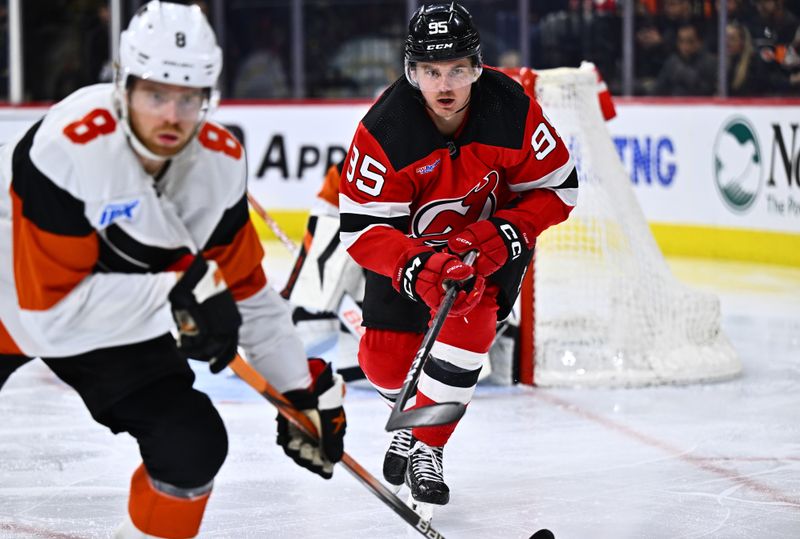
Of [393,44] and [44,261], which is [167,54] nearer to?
[44,261]

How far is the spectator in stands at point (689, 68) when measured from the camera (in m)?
7.00

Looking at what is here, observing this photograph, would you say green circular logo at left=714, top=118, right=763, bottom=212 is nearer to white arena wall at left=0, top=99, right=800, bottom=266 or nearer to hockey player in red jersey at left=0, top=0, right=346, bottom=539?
white arena wall at left=0, top=99, right=800, bottom=266

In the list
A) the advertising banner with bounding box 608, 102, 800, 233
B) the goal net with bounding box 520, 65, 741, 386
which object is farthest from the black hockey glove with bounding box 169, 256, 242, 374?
the advertising banner with bounding box 608, 102, 800, 233

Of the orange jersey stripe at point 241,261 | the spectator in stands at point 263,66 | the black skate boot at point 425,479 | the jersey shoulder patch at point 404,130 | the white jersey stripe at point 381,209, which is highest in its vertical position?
the jersey shoulder patch at point 404,130

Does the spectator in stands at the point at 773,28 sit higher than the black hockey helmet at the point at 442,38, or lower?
lower

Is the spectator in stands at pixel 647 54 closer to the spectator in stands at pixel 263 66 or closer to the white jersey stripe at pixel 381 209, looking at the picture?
the spectator in stands at pixel 263 66

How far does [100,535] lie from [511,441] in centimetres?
119

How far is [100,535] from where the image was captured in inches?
107

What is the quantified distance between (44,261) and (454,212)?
111cm

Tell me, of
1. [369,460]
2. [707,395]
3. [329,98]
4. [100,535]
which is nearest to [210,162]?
[100,535]

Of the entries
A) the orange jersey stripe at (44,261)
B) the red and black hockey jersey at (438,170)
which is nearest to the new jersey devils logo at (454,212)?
the red and black hockey jersey at (438,170)

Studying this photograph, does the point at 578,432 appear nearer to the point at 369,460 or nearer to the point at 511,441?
the point at 511,441

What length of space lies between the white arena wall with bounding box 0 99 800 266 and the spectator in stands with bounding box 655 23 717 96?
1.64 feet

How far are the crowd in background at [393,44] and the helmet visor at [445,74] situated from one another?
4.15m
